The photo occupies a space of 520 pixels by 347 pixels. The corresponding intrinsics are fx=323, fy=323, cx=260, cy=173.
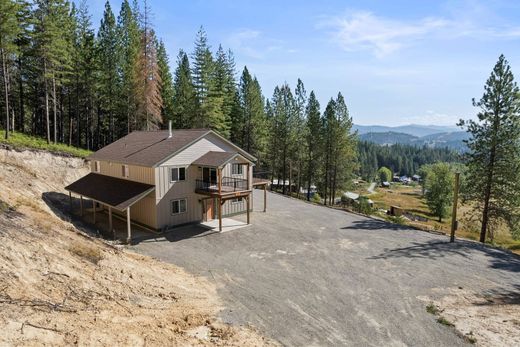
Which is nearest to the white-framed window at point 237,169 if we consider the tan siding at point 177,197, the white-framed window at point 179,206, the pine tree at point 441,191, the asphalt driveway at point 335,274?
the tan siding at point 177,197

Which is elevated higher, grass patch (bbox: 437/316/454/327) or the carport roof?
the carport roof

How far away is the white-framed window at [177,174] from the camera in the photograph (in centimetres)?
2056

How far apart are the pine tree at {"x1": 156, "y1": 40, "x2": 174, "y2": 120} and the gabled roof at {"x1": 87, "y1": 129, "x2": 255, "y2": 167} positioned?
15.6m

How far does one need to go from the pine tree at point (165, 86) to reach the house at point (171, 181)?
1838 cm

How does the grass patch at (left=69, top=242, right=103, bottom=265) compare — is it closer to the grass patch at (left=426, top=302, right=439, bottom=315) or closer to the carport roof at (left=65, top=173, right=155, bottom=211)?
the carport roof at (left=65, top=173, right=155, bottom=211)

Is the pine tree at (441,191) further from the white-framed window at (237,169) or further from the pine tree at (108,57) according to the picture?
the pine tree at (108,57)

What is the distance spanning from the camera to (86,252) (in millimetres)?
11305

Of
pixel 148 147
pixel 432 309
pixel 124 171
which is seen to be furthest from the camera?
pixel 148 147

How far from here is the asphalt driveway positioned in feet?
32.6

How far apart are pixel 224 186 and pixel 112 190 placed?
7297 millimetres

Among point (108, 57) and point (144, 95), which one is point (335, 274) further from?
point (108, 57)

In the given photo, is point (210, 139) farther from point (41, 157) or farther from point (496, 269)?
point (496, 269)

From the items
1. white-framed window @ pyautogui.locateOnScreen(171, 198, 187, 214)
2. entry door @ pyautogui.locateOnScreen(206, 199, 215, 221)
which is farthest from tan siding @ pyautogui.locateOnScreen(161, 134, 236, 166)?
entry door @ pyautogui.locateOnScreen(206, 199, 215, 221)

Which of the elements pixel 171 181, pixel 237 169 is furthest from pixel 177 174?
pixel 237 169
